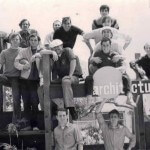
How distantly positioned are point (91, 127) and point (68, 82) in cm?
154

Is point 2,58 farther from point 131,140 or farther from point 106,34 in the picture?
point 131,140

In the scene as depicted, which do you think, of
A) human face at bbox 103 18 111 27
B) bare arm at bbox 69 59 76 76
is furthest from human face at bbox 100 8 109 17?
bare arm at bbox 69 59 76 76

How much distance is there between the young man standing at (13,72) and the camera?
5078 millimetres

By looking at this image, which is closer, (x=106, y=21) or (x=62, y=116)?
(x=62, y=116)

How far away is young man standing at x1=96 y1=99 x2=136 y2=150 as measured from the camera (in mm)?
5051

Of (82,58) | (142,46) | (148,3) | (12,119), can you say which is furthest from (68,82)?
(148,3)

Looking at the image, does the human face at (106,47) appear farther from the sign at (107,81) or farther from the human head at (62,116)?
the human head at (62,116)

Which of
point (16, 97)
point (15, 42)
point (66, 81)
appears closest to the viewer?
point (66, 81)

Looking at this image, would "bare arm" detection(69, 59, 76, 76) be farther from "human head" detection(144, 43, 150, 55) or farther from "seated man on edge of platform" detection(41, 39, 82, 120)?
"human head" detection(144, 43, 150, 55)

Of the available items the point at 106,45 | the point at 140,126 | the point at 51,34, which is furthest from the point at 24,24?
the point at 140,126

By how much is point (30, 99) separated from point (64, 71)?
2.13ft

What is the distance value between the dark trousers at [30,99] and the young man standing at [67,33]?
0.80m

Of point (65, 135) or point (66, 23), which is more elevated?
point (66, 23)

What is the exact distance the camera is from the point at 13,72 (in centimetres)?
514
